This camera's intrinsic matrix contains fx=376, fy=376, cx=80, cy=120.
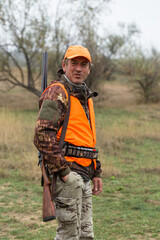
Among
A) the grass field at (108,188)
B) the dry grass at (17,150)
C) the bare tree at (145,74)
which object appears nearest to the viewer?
the grass field at (108,188)

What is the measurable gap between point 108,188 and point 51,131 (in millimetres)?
4215

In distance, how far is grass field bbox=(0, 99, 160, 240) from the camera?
4836mm

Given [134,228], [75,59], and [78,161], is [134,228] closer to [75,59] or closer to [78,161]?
[78,161]

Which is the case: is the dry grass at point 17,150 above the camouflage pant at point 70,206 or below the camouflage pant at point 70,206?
below

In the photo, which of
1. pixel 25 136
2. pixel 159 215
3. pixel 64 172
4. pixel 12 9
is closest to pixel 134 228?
pixel 159 215

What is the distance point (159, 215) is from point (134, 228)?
61 centimetres

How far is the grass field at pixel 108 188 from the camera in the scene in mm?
4836

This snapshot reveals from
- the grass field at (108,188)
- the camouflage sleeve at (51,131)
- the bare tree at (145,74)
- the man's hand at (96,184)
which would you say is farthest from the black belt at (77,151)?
the bare tree at (145,74)

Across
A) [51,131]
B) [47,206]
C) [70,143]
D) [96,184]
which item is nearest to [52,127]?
[51,131]

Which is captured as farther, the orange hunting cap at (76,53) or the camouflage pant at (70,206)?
the orange hunting cap at (76,53)

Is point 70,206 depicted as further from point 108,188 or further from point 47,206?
point 108,188

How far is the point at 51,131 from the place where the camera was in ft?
8.91

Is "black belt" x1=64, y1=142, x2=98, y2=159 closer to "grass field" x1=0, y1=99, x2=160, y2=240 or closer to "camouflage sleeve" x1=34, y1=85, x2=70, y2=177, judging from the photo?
"camouflage sleeve" x1=34, y1=85, x2=70, y2=177

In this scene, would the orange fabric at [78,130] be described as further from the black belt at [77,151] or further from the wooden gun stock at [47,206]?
the wooden gun stock at [47,206]
